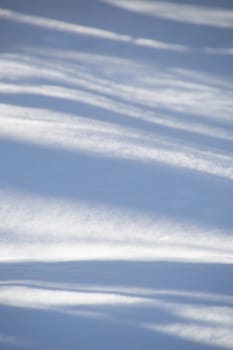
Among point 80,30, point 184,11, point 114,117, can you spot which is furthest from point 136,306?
point 184,11

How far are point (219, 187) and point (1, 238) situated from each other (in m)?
0.95

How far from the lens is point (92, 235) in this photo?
1732mm

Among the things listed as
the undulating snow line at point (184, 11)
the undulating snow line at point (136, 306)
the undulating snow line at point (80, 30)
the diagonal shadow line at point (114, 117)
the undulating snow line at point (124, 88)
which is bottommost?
the undulating snow line at point (136, 306)

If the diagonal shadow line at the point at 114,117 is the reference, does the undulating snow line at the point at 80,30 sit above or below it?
above

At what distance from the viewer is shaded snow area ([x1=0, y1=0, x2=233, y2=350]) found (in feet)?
3.95

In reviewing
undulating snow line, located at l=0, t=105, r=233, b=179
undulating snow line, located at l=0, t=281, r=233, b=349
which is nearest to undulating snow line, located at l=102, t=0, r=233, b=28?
undulating snow line, located at l=0, t=105, r=233, b=179

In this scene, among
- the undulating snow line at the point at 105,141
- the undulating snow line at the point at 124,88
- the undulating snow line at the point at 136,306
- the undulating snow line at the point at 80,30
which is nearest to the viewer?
the undulating snow line at the point at 136,306

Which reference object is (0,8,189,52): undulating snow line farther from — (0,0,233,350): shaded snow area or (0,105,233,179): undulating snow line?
(0,105,233,179): undulating snow line

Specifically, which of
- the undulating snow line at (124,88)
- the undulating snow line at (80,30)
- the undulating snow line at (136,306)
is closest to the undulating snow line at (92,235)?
the undulating snow line at (136,306)

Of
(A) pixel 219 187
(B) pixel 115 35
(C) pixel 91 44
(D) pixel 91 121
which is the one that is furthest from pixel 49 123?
(B) pixel 115 35

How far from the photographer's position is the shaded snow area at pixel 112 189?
1.21 m

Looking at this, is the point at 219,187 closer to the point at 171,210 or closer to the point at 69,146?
the point at 171,210

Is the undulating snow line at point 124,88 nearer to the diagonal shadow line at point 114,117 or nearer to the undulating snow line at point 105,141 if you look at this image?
the diagonal shadow line at point 114,117

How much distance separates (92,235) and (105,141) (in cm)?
90
